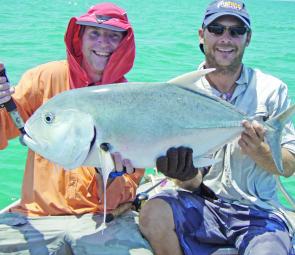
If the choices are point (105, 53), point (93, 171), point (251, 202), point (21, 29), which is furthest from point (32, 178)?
point (21, 29)

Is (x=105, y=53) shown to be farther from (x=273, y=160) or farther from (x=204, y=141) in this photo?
(x=273, y=160)

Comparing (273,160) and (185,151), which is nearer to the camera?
(185,151)

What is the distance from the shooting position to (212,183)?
130 inches

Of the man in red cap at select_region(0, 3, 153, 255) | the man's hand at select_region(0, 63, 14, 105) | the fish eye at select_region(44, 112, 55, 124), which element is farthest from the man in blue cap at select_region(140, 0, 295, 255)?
the man's hand at select_region(0, 63, 14, 105)

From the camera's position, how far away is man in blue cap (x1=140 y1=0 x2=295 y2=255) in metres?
3.02

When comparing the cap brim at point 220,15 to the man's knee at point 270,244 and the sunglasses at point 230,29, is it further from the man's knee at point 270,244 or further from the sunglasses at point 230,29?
the man's knee at point 270,244

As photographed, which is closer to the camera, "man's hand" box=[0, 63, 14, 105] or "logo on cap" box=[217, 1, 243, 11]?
"man's hand" box=[0, 63, 14, 105]

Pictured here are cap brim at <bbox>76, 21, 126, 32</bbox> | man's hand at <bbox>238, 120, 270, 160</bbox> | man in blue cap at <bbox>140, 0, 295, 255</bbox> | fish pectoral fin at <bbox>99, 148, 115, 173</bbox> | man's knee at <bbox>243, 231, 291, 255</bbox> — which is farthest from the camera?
cap brim at <bbox>76, 21, 126, 32</bbox>

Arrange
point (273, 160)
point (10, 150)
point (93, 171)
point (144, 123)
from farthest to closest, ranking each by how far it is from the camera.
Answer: point (10, 150), point (93, 171), point (273, 160), point (144, 123)

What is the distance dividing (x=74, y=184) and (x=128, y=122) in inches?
30.2

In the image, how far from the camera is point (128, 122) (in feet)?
8.16

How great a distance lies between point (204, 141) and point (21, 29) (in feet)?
62.4

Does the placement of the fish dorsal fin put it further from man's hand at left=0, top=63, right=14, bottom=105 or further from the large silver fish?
man's hand at left=0, top=63, right=14, bottom=105

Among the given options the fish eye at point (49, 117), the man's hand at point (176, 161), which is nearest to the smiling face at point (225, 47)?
the man's hand at point (176, 161)
